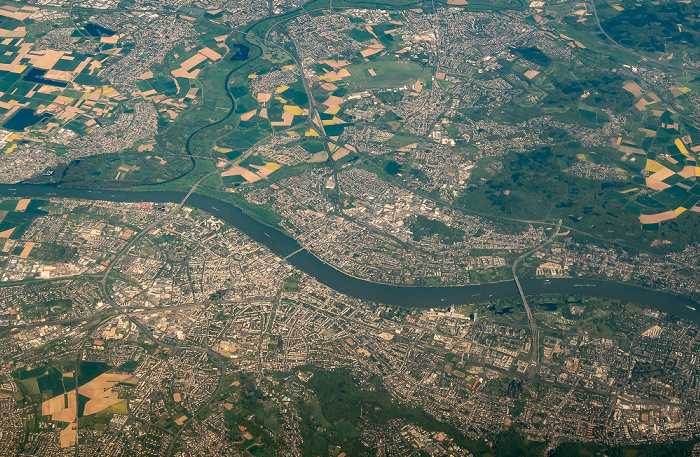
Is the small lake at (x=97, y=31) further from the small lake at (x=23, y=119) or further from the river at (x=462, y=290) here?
the river at (x=462, y=290)

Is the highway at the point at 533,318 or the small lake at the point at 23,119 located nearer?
the highway at the point at 533,318

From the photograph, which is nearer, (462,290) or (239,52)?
(462,290)

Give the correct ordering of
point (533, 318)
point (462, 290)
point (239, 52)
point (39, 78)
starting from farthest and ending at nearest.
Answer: point (239, 52) → point (39, 78) → point (462, 290) → point (533, 318)

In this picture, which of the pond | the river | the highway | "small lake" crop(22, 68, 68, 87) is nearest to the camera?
the highway

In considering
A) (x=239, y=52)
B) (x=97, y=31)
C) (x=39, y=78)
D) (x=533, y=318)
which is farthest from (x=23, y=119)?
(x=533, y=318)

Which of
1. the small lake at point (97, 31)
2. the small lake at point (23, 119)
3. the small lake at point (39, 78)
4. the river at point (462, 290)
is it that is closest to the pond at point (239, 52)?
the small lake at point (97, 31)

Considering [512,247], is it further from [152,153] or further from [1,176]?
[1,176]

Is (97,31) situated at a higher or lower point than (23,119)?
higher

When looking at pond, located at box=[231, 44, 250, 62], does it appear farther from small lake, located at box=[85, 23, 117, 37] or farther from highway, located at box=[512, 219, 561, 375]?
highway, located at box=[512, 219, 561, 375]

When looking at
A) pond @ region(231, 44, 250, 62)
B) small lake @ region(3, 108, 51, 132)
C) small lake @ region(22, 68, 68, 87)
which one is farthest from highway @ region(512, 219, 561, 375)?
small lake @ region(22, 68, 68, 87)

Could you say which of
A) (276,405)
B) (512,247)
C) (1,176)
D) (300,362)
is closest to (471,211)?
(512,247)

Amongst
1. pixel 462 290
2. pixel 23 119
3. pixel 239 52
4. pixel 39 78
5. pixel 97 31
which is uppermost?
pixel 97 31

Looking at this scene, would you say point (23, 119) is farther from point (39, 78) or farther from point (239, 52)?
point (239, 52)
